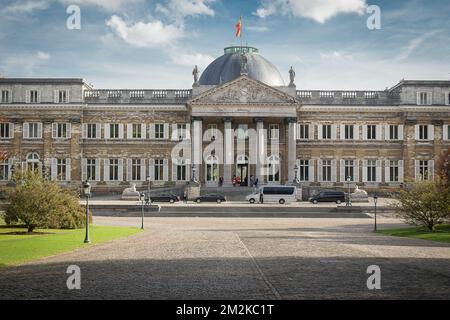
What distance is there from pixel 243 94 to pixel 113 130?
17187mm

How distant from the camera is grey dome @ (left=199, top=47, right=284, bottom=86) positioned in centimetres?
8312

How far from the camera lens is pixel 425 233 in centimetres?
3488

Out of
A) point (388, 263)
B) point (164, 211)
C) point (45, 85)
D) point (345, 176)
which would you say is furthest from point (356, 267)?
point (45, 85)

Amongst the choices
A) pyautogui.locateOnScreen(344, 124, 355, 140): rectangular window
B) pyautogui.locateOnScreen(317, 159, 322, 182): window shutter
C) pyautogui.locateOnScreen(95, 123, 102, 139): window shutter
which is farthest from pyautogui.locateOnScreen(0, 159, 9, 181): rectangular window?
pyautogui.locateOnScreen(344, 124, 355, 140): rectangular window

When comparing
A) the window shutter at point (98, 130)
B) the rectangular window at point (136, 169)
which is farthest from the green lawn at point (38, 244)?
the window shutter at point (98, 130)

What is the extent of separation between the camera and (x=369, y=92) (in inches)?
3081

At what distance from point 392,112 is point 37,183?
53.4 meters

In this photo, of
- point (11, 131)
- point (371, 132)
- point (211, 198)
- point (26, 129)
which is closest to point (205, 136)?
point (211, 198)

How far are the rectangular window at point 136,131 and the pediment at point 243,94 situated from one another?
827 cm

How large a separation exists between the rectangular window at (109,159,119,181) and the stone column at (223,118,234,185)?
46.0 feet

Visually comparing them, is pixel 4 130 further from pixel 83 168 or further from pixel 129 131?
pixel 129 131

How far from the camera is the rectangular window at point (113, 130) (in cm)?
7719

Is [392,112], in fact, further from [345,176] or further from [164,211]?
[164,211]

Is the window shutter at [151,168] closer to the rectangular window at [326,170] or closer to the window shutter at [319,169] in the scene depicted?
the window shutter at [319,169]
